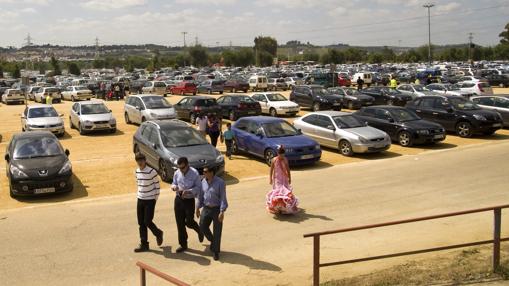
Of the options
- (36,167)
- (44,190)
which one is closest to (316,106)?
(36,167)

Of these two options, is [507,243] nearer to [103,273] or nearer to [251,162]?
[103,273]

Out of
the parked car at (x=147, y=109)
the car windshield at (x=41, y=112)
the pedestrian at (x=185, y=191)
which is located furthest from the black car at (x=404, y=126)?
the car windshield at (x=41, y=112)

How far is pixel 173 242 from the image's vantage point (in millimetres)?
10359

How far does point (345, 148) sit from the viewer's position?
20.2 m

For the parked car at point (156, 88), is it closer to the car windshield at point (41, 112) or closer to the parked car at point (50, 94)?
→ the parked car at point (50, 94)

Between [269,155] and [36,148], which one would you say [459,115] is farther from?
[36,148]

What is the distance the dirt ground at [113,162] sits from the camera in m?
15.5

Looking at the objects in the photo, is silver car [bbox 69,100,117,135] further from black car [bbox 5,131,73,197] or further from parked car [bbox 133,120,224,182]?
black car [bbox 5,131,73,197]

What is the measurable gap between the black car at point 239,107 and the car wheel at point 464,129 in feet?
34.3

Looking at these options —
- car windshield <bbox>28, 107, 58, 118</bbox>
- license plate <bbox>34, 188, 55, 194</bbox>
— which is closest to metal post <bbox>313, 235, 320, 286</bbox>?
license plate <bbox>34, 188, 55, 194</bbox>

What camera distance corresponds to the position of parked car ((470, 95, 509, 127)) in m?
25.8

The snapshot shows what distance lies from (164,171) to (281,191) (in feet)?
16.5

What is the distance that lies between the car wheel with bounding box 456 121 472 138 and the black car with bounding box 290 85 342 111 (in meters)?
9.38

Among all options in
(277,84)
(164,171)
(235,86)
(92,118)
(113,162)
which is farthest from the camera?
(277,84)
